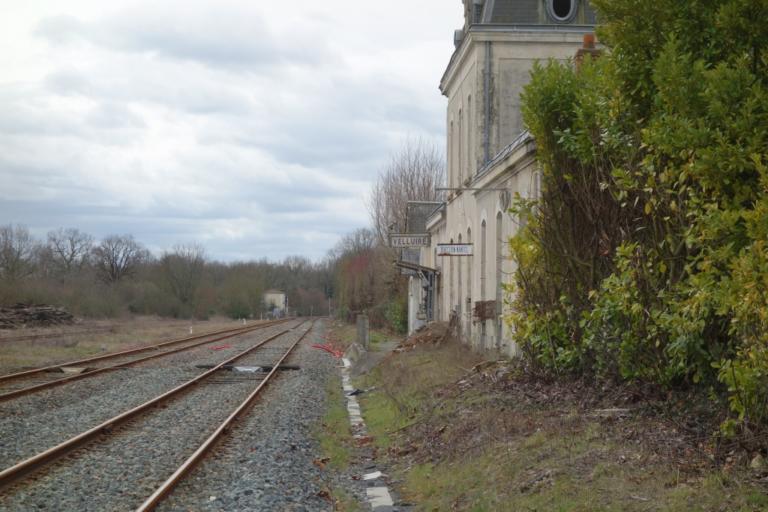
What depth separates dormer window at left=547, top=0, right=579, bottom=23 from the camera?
906 inches

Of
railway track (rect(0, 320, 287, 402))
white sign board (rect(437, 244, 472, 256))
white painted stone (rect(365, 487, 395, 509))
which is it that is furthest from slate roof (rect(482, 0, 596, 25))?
white painted stone (rect(365, 487, 395, 509))

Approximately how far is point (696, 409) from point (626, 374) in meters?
1.20

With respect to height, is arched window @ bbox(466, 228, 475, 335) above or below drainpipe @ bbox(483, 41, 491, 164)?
below

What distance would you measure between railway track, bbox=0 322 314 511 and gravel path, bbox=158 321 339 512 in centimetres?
20

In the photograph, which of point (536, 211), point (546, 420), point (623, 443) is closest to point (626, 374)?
point (546, 420)

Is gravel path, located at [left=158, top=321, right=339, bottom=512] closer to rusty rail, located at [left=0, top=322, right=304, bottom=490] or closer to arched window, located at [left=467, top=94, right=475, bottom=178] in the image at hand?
rusty rail, located at [left=0, top=322, right=304, bottom=490]

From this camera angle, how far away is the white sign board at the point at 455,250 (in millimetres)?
17203

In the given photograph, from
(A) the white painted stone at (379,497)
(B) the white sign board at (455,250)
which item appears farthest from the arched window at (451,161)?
(A) the white painted stone at (379,497)

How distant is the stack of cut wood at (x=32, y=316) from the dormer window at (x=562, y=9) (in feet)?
104

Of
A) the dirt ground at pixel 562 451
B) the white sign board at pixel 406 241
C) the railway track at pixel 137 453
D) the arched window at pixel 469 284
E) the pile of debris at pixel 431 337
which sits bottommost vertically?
the railway track at pixel 137 453

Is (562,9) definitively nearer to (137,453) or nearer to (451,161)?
(451,161)

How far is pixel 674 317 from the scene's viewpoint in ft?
24.0

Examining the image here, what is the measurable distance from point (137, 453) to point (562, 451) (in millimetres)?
5303

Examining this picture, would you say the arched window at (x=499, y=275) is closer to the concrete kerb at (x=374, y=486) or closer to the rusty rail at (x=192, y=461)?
the concrete kerb at (x=374, y=486)
